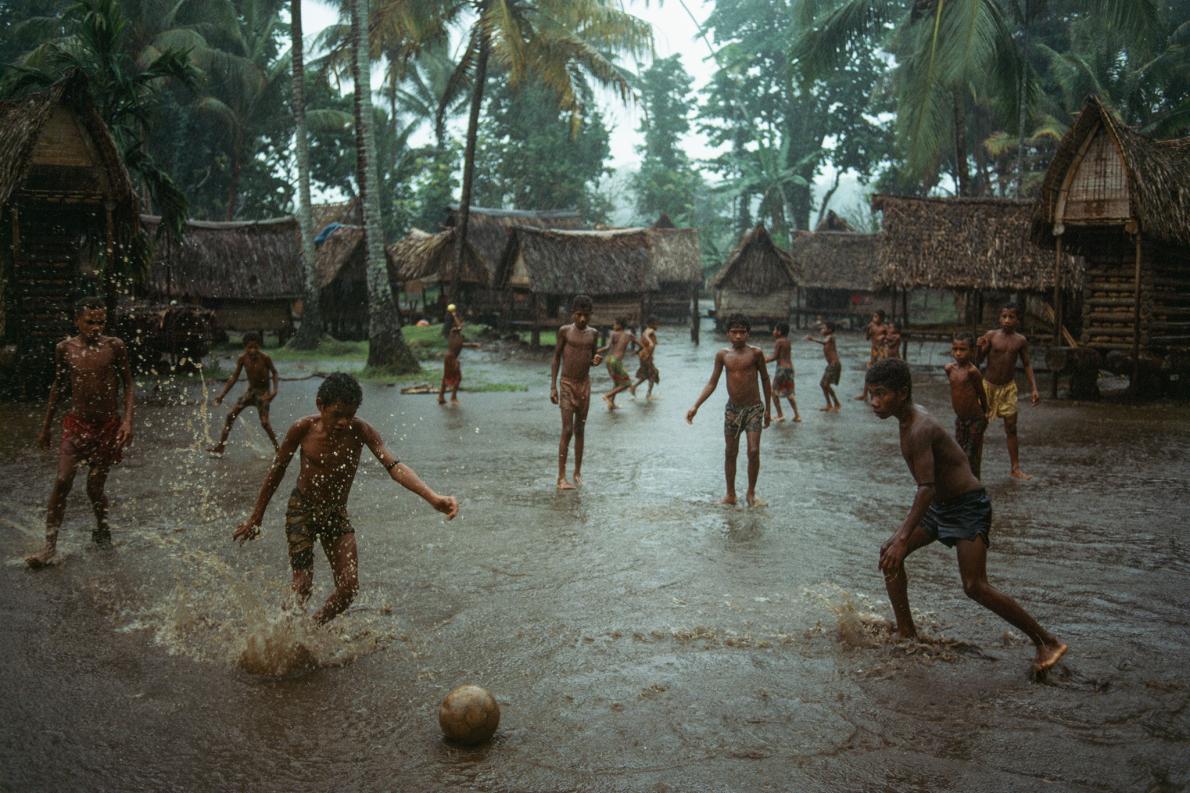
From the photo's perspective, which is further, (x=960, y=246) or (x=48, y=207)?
(x=960, y=246)

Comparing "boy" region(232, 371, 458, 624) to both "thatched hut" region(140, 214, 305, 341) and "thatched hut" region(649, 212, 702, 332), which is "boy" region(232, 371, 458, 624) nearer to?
"thatched hut" region(140, 214, 305, 341)

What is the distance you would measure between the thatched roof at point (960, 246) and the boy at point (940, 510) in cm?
1989

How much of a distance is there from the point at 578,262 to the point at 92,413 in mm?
24165

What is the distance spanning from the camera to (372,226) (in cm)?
2025

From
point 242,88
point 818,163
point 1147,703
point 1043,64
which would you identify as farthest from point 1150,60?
point 1147,703

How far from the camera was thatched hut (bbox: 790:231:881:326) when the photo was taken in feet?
131

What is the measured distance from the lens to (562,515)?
8.59 m

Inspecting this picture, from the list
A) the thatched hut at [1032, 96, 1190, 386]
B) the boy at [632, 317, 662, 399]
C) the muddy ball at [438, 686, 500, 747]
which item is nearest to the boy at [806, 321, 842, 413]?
the boy at [632, 317, 662, 399]

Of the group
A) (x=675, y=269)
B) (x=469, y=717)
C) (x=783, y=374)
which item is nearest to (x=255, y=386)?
(x=783, y=374)

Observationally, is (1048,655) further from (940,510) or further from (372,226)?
(372,226)

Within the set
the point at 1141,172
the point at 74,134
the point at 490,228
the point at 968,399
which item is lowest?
the point at 968,399

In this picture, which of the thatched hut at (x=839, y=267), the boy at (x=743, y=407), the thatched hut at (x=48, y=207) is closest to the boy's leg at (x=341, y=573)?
the boy at (x=743, y=407)

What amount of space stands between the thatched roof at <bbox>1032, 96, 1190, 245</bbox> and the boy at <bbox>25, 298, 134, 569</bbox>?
51.1 feet

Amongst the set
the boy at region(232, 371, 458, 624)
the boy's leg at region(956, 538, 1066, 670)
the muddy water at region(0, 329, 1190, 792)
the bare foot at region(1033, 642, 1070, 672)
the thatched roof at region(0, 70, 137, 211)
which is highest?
the thatched roof at region(0, 70, 137, 211)
